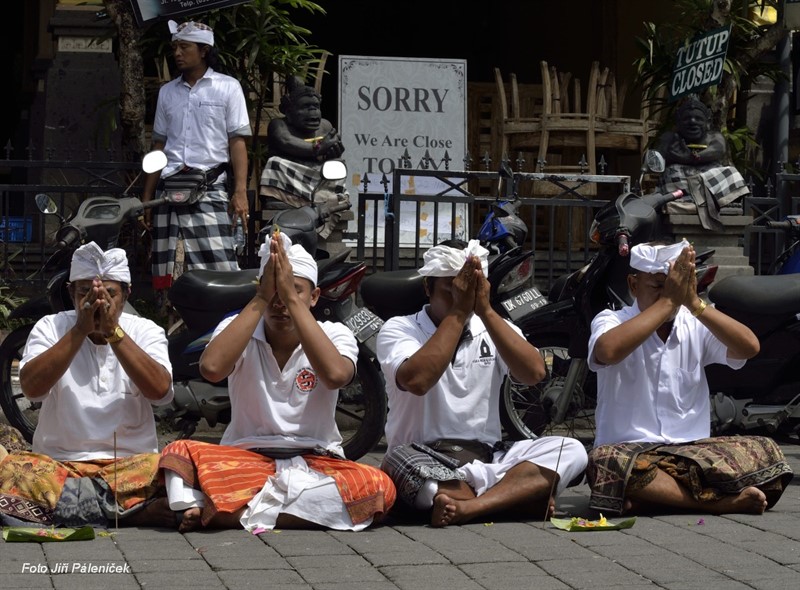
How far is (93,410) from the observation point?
19.2 feet

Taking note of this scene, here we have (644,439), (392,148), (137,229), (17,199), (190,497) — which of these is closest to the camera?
(190,497)

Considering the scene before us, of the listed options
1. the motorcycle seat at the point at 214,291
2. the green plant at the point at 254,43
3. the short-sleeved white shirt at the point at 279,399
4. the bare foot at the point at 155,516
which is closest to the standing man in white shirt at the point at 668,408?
the short-sleeved white shirt at the point at 279,399

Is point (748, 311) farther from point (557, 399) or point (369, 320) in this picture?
point (369, 320)

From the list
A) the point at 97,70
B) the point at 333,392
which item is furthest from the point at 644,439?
the point at 97,70

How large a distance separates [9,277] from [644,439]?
536 cm

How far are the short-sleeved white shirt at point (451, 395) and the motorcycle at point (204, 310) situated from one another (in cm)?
143

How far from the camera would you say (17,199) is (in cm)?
1321

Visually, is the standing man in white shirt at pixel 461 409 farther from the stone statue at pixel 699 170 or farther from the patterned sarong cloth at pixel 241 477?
the stone statue at pixel 699 170

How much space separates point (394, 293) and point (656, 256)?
2.10 m

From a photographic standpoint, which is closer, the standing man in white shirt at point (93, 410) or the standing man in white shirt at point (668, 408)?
the standing man in white shirt at point (93, 410)

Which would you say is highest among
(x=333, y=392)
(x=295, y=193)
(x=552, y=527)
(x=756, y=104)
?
(x=756, y=104)

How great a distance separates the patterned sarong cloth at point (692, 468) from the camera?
596cm

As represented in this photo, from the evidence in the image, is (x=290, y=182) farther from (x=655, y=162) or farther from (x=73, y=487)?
(x=73, y=487)

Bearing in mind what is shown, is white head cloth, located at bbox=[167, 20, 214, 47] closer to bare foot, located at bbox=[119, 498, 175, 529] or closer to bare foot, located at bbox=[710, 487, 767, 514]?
bare foot, located at bbox=[119, 498, 175, 529]
